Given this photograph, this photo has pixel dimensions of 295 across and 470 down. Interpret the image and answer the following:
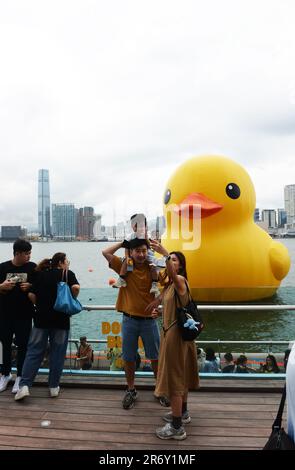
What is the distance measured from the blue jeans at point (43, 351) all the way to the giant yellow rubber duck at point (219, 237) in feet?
27.4

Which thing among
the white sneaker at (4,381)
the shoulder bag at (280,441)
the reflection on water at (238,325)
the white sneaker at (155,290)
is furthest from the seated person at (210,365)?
the reflection on water at (238,325)

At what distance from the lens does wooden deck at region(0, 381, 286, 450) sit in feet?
8.78

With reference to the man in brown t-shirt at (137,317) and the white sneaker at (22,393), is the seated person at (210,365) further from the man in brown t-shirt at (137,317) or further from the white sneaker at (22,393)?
the white sneaker at (22,393)

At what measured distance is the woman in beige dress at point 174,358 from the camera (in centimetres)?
277

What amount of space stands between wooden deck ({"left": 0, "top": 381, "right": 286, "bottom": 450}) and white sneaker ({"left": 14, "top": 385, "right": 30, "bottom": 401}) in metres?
0.06

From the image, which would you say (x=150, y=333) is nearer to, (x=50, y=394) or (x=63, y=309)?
(x=63, y=309)

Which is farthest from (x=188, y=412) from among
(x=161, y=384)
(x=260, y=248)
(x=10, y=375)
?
(x=260, y=248)

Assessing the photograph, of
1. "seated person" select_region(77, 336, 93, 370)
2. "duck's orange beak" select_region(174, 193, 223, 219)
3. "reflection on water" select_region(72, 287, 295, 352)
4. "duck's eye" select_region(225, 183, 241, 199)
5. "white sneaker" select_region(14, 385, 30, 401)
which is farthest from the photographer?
"duck's eye" select_region(225, 183, 241, 199)

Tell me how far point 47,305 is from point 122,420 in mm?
1314

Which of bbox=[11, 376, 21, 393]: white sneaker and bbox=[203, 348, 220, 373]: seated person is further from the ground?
bbox=[11, 376, 21, 393]: white sneaker

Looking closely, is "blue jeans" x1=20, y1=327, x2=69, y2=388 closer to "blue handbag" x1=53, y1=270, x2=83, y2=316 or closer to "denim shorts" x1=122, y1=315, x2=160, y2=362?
"blue handbag" x1=53, y1=270, x2=83, y2=316

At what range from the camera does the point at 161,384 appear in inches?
111

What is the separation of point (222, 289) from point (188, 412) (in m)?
8.96

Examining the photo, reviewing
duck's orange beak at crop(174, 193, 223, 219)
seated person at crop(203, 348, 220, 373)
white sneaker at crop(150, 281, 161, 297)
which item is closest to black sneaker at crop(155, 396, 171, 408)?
white sneaker at crop(150, 281, 161, 297)
